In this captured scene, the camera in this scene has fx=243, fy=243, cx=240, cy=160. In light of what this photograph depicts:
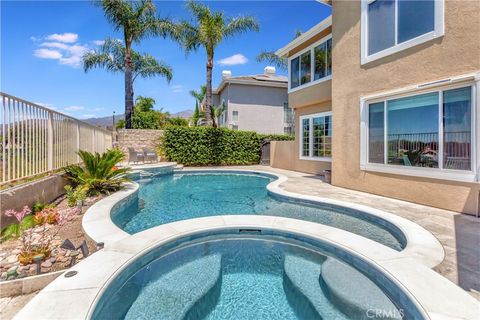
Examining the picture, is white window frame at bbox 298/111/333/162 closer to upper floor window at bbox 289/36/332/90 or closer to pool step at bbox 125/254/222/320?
upper floor window at bbox 289/36/332/90

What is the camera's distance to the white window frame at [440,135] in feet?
20.1

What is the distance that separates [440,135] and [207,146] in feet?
49.6

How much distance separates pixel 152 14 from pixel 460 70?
825 inches

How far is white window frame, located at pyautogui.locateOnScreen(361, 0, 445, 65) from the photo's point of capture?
6.72 metres

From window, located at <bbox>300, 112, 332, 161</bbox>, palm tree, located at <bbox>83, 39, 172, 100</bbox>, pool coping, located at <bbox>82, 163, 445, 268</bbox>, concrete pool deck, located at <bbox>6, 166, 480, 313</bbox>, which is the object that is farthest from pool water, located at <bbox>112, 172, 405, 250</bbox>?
palm tree, located at <bbox>83, 39, 172, 100</bbox>

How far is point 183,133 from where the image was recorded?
19047 mm

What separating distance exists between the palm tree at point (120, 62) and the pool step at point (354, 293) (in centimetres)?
2085

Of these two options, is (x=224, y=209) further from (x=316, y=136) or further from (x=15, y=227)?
(x=316, y=136)

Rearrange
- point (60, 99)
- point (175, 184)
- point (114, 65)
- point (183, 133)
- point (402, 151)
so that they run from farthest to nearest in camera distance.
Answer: point (60, 99), point (114, 65), point (183, 133), point (175, 184), point (402, 151)

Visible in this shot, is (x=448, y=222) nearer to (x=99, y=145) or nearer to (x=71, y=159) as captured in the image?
(x=71, y=159)

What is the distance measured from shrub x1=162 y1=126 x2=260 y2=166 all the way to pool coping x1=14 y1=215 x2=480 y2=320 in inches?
560

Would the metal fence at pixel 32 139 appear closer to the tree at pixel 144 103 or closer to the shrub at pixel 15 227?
the shrub at pixel 15 227

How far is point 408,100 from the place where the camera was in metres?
7.76

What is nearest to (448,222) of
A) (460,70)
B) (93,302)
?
(460,70)
